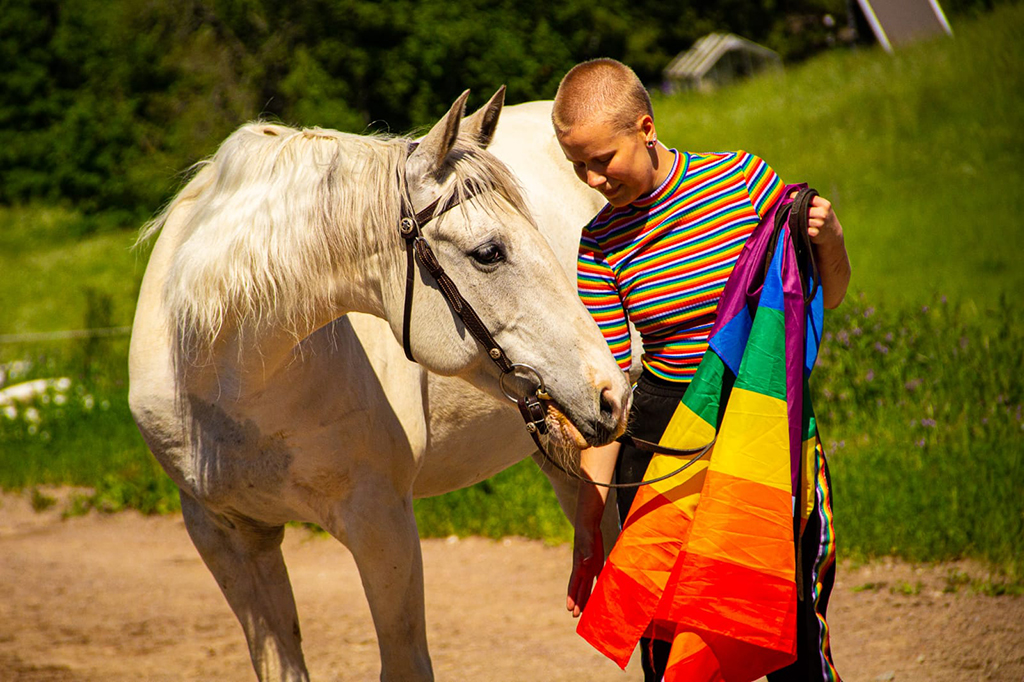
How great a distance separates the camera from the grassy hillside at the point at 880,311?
15.6 ft

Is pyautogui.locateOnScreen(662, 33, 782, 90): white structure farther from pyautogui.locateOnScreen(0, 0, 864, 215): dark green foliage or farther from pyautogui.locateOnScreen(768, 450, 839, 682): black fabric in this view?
pyautogui.locateOnScreen(768, 450, 839, 682): black fabric

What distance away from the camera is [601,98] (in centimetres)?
203

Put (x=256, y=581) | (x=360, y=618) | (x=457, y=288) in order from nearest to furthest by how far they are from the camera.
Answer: (x=457, y=288) → (x=256, y=581) → (x=360, y=618)

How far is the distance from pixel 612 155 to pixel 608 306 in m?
0.37

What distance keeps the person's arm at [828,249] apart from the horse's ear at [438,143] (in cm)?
78

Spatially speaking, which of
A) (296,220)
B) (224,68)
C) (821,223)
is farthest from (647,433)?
(224,68)

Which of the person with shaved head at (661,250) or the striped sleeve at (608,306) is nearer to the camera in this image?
the person with shaved head at (661,250)

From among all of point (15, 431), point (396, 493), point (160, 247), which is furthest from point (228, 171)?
point (15, 431)

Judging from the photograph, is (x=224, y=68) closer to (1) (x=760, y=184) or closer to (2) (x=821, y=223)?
(1) (x=760, y=184)

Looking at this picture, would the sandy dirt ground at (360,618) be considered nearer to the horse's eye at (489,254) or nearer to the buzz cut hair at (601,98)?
the horse's eye at (489,254)

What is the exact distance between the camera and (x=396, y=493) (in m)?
2.55

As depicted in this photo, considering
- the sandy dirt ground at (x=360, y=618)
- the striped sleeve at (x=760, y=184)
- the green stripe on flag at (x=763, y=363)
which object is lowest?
the sandy dirt ground at (x=360, y=618)

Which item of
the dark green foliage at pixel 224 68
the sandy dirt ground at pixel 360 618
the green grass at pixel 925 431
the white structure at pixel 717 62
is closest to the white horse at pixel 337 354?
the sandy dirt ground at pixel 360 618

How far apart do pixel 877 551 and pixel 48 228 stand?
17.9 m
